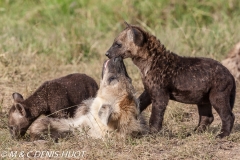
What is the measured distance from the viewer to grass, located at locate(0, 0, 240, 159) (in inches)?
269

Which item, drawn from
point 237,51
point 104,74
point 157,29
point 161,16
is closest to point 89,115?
point 104,74

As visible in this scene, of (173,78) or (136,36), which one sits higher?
(136,36)

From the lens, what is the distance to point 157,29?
13.2 meters

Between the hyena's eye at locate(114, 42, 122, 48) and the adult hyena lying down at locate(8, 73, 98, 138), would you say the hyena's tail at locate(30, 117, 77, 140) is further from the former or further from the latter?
the hyena's eye at locate(114, 42, 122, 48)

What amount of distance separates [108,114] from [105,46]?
512 centimetres

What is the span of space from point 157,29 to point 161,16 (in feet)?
3.07

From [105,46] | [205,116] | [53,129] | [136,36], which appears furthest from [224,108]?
[105,46]

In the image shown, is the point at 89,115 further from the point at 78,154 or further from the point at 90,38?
the point at 90,38

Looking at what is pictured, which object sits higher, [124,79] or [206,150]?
[124,79]

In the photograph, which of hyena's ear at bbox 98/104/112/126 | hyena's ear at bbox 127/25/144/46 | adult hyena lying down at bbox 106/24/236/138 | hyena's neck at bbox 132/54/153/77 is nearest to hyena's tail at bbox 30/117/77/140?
hyena's ear at bbox 98/104/112/126

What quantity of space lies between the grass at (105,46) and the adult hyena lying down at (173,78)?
34cm

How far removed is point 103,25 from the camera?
546 inches

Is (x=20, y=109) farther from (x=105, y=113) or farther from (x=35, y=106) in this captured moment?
(x=105, y=113)

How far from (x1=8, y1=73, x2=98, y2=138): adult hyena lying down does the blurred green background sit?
6.75 feet
